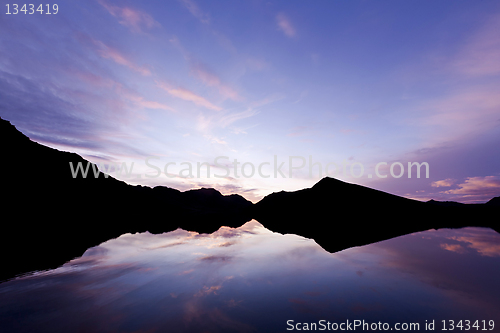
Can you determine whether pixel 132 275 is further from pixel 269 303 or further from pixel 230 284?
pixel 269 303

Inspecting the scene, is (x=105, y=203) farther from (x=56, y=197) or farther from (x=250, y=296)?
(x=250, y=296)

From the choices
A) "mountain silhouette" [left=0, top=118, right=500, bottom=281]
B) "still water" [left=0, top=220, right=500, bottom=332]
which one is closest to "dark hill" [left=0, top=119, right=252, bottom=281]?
"mountain silhouette" [left=0, top=118, right=500, bottom=281]

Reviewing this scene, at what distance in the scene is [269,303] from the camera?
8102mm

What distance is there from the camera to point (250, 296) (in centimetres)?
879

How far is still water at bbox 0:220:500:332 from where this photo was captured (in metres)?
6.73

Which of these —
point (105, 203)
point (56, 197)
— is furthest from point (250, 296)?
point (105, 203)

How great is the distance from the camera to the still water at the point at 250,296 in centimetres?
673

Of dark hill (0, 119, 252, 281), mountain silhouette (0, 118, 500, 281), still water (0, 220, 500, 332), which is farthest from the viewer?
mountain silhouette (0, 118, 500, 281)

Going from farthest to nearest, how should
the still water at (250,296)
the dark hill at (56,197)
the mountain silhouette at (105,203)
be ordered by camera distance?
the mountain silhouette at (105,203), the dark hill at (56,197), the still water at (250,296)

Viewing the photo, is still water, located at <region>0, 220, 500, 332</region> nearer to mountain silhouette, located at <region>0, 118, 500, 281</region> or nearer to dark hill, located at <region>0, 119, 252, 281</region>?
dark hill, located at <region>0, 119, 252, 281</region>

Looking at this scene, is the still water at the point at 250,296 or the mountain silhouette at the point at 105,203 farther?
the mountain silhouette at the point at 105,203

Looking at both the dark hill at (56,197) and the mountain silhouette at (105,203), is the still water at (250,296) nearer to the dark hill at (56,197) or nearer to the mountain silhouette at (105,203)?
the dark hill at (56,197)

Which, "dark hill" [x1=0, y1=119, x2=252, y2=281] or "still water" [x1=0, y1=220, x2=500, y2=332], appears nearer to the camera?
"still water" [x1=0, y1=220, x2=500, y2=332]

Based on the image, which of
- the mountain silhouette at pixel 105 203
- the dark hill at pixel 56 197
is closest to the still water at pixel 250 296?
the dark hill at pixel 56 197
